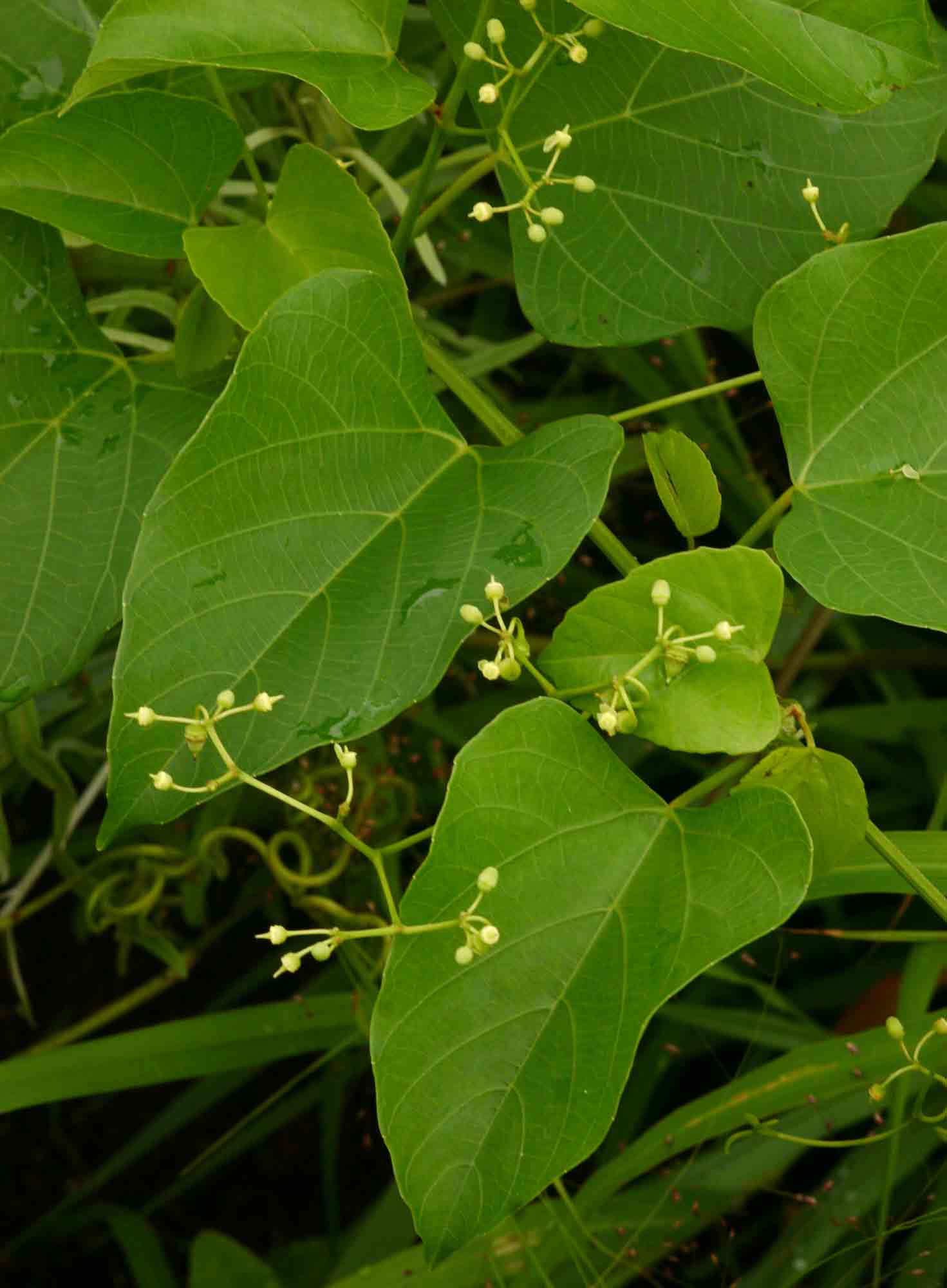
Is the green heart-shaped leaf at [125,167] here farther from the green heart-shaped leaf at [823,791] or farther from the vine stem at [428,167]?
the green heart-shaped leaf at [823,791]

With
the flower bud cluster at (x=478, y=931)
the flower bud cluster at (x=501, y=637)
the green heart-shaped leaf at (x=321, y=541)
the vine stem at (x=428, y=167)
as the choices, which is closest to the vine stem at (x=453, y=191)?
the vine stem at (x=428, y=167)

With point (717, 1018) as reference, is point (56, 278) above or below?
above

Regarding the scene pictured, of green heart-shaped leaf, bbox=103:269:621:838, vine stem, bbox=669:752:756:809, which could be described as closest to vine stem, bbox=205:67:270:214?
green heart-shaped leaf, bbox=103:269:621:838

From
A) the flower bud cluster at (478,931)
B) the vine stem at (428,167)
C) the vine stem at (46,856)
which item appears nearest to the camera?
the flower bud cluster at (478,931)

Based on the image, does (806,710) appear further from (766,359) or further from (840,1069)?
(766,359)

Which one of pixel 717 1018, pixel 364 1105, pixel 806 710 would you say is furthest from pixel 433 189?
pixel 364 1105

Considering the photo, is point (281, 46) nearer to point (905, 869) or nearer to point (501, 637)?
point (501, 637)

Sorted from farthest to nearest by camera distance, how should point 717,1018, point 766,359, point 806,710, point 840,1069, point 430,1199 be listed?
point 806,710
point 717,1018
point 840,1069
point 766,359
point 430,1199
